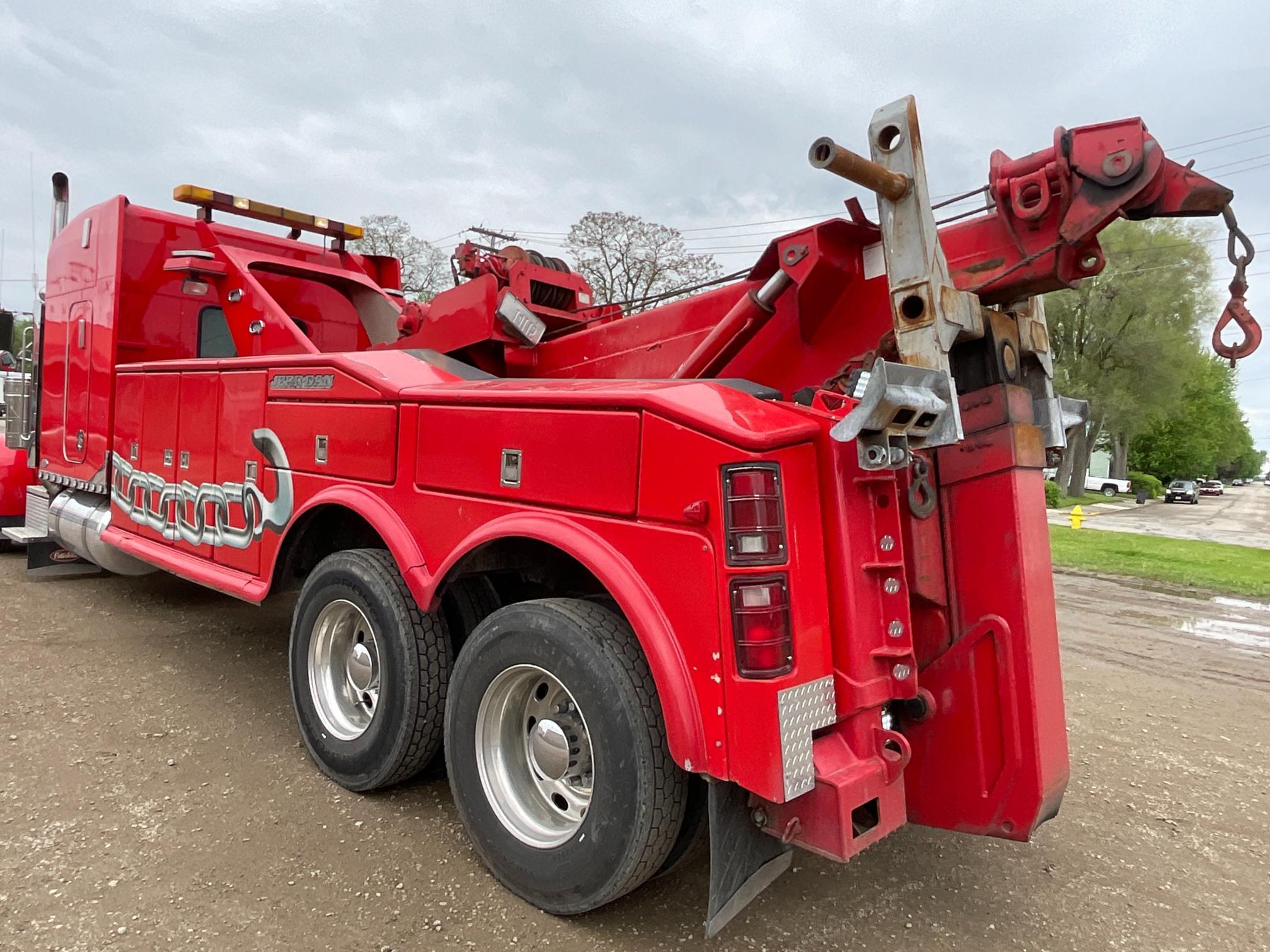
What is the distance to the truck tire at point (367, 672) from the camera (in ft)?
10.1

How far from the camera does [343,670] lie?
357 centimetres

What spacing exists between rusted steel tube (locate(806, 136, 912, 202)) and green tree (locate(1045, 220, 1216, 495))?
116 feet

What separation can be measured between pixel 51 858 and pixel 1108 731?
4842 millimetres

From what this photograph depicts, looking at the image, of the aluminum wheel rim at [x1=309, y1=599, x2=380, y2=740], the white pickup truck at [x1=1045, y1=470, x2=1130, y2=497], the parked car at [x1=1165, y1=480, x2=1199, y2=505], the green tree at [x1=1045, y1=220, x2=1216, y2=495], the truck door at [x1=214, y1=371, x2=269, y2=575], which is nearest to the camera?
the aluminum wheel rim at [x1=309, y1=599, x2=380, y2=740]

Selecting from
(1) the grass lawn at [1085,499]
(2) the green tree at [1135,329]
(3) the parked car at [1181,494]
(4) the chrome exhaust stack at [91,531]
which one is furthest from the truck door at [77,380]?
(3) the parked car at [1181,494]

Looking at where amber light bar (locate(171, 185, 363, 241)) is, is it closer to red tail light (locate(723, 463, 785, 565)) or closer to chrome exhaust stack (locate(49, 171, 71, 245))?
chrome exhaust stack (locate(49, 171, 71, 245))

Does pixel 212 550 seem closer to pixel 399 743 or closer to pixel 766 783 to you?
pixel 399 743

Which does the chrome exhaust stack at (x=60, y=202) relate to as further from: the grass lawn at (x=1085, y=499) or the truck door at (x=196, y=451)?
the grass lawn at (x=1085, y=499)

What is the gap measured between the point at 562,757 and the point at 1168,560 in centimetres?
1232

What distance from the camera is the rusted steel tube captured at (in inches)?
86.3

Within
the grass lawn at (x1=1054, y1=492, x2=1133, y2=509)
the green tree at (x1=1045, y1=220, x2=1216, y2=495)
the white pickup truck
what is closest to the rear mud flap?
the grass lawn at (x1=1054, y1=492, x2=1133, y2=509)

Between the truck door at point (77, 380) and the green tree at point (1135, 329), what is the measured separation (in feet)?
114

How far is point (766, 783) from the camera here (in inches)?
83.0

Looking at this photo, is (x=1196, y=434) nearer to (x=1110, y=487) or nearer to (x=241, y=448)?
(x=1110, y=487)
